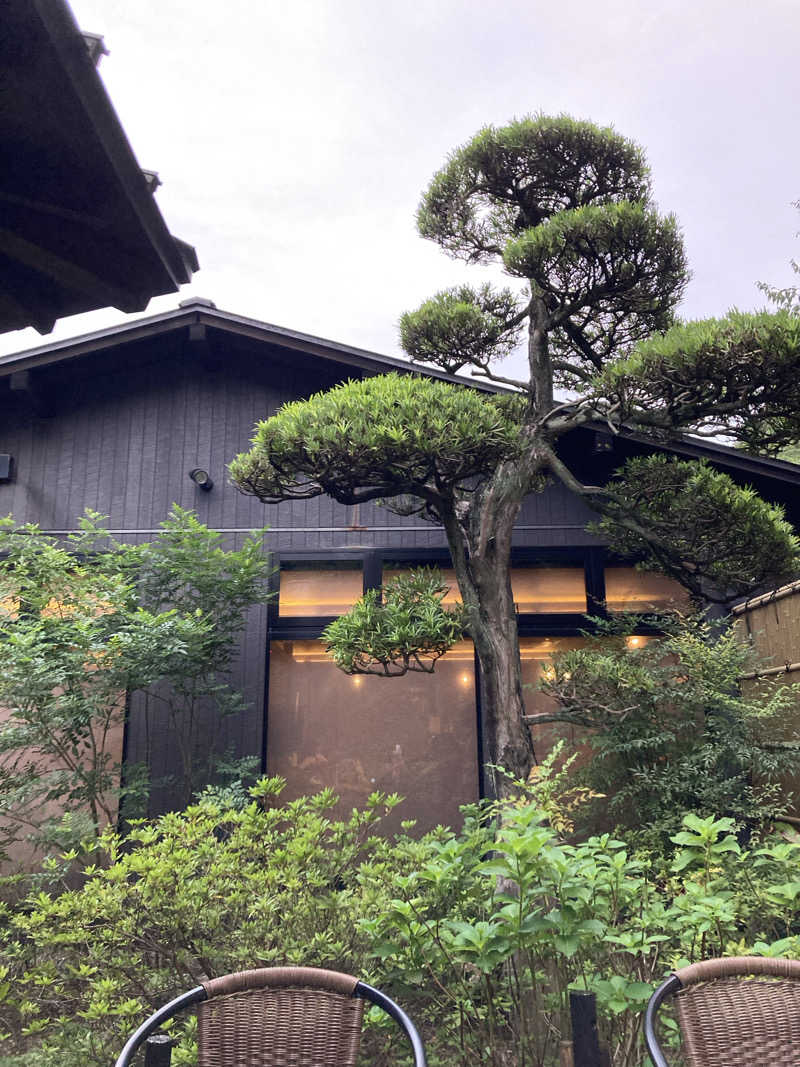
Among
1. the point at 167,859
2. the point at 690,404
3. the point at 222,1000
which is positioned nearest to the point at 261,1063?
the point at 222,1000

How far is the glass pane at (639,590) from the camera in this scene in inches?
210

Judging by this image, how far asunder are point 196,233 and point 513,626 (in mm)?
23545

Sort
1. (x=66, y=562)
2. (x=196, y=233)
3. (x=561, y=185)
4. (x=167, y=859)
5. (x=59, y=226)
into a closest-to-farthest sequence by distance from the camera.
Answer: (x=59, y=226) → (x=167, y=859) → (x=561, y=185) → (x=66, y=562) → (x=196, y=233)

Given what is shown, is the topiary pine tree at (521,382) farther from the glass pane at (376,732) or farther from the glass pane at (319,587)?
the glass pane at (376,732)

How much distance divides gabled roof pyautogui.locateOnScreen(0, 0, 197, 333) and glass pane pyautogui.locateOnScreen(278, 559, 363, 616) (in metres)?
3.55

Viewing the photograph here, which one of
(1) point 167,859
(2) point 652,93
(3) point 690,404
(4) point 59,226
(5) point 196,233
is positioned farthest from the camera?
(5) point 196,233

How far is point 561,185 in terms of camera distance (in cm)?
418

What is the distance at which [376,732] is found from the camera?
5.23 meters

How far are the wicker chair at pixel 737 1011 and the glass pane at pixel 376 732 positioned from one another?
3.59 meters

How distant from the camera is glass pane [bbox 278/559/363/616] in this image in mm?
5445

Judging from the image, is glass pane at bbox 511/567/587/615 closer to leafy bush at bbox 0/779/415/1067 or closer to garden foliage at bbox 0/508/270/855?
garden foliage at bbox 0/508/270/855

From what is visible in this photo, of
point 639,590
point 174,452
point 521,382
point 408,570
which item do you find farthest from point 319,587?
point 639,590

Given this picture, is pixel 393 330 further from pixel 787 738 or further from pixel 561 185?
pixel 787 738

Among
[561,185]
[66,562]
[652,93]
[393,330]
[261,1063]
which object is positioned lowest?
[261,1063]
